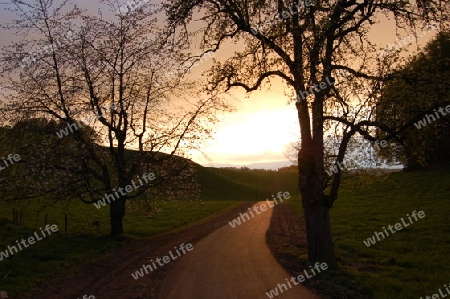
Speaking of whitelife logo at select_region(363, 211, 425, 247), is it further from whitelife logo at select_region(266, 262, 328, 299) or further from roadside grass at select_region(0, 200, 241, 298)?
roadside grass at select_region(0, 200, 241, 298)

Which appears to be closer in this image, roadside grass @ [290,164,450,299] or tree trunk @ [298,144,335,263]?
roadside grass @ [290,164,450,299]

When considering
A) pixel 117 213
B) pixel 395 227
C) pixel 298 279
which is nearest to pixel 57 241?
pixel 117 213

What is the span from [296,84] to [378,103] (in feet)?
10.1

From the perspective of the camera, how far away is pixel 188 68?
18.0 m

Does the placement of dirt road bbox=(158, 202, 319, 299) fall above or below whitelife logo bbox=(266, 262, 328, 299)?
above

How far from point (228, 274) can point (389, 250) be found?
34.4 feet

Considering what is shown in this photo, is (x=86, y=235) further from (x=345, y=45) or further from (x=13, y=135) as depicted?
(x=345, y=45)

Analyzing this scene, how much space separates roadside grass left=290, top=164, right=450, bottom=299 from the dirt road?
1459 millimetres

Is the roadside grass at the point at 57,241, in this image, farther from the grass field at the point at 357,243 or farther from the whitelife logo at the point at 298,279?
the whitelife logo at the point at 298,279

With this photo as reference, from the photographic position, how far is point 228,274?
15.0 metres

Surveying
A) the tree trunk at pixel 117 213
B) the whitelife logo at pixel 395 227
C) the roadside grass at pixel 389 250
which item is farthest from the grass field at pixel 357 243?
the tree trunk at pixel 117 213

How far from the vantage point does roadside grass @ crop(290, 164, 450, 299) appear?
13.0 m

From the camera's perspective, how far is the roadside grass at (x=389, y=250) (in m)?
13.0

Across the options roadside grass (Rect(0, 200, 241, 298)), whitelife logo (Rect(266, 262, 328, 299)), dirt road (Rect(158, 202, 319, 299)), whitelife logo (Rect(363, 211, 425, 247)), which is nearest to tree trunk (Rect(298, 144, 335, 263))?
whitelife logo (Rect(266, 262, 328, 299))
